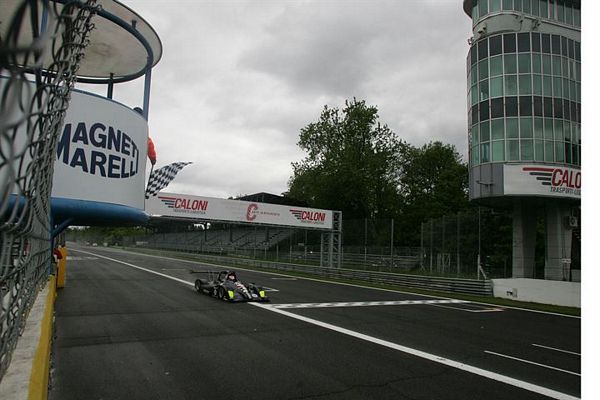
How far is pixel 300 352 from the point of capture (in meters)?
7.47

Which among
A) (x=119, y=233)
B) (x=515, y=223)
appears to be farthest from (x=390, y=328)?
(x=119, y=233)

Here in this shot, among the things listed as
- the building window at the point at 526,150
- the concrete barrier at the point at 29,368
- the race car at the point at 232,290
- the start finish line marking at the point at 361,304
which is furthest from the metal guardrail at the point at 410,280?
the concrete barrier at the point at 29,368

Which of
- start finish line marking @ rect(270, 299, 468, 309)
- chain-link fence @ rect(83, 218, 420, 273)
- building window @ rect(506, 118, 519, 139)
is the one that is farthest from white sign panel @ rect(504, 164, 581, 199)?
start finish line marking @ rect(270, 299, 468, 309)

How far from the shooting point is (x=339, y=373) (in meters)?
6.27

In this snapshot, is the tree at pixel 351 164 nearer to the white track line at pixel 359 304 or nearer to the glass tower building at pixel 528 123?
the glass tower building at pixel 528 123

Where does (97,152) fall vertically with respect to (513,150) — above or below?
below

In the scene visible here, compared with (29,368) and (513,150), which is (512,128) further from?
(29,368)

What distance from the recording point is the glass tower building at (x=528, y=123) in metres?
23.7

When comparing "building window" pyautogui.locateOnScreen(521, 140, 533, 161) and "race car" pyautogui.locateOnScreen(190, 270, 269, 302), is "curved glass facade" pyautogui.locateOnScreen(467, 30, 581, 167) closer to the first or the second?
"building window" pyautogui.locateOnScreen(521, 140, 533, 161)

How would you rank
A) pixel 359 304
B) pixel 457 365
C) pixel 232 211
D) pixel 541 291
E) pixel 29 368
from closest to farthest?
pixel 29 368
pixel 457 365
pixel 359 304
pixel 541 291
pixel 232 211

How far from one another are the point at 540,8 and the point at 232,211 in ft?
72.2

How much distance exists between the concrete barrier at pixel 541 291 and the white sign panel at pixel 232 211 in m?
14.4

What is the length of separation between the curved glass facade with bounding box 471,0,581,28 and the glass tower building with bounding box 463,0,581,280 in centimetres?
6

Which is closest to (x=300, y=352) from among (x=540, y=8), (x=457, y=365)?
(x=457, y=365)
